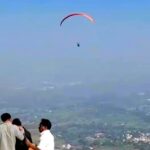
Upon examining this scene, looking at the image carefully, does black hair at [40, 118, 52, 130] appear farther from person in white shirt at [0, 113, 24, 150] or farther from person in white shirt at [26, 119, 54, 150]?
person in white shirt at [0, 113, 24, 150]

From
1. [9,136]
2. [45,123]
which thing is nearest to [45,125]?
[45,123]

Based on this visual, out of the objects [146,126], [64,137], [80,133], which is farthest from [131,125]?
[64,137]

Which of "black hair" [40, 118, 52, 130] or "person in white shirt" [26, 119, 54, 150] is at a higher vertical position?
"black hair" [40, 118, 52, 130]

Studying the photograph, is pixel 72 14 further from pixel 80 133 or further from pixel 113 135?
pixel 80 133

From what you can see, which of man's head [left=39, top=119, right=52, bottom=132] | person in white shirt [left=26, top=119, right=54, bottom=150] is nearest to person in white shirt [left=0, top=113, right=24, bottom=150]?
person in white shirt [left=26, top=119, right=54, bottom=150]

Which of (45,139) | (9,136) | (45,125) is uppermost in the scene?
(45,125)

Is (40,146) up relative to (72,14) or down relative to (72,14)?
down

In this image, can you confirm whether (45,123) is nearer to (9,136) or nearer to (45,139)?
(45,139)

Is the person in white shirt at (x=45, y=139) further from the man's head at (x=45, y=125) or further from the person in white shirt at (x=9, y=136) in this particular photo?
the person in white shirt at (x=9, y=136)

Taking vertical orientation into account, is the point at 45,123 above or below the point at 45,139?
above

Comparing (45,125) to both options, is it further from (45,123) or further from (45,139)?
(45,139)

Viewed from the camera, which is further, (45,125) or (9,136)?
(45,125)
